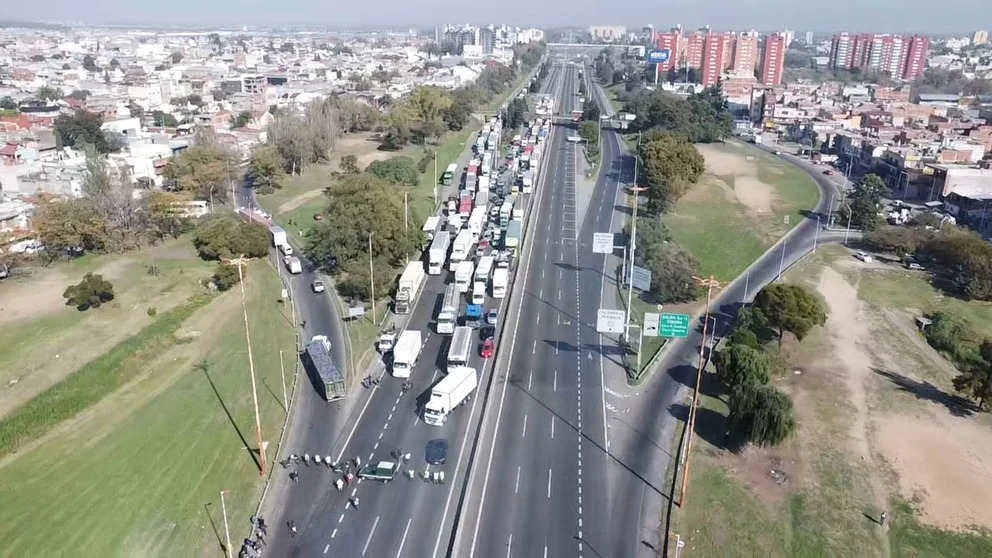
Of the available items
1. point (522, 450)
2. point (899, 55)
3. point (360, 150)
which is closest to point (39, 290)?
point (522, 450)

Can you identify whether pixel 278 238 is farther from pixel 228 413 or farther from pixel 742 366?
pixel 742 366

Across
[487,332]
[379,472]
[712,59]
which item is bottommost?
[379,472]

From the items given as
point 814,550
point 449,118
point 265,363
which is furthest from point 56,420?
point 449,118

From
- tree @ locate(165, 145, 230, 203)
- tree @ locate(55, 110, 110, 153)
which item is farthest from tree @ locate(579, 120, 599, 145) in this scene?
tree @ locate(55, 110, 110, 153)

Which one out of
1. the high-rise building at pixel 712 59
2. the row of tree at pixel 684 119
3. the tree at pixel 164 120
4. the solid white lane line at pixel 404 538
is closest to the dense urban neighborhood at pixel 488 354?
the solid white lane line at pixel 404 538

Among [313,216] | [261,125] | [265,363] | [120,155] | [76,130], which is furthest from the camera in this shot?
[261,125]

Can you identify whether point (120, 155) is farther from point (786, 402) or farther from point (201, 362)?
point (786, 402)
